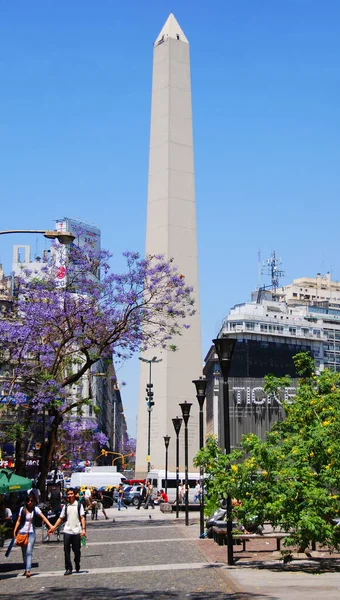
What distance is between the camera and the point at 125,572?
1831cm

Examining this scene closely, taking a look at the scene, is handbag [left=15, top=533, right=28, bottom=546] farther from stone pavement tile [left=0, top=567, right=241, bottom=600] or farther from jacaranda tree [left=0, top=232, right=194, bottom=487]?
jacaranda tree [left=0, top=232, right=194, bottom=487]

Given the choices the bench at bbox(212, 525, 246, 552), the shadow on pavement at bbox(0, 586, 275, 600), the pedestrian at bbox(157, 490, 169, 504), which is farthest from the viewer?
the pedestrian at bbox(157, 490, 169, 504)

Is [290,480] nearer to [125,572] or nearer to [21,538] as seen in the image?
[125,572]

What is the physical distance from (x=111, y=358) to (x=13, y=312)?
4.10 metres

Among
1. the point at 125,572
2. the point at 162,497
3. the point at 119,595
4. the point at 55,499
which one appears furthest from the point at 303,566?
the point at 162,497

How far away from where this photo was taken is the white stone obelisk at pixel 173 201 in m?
73.4

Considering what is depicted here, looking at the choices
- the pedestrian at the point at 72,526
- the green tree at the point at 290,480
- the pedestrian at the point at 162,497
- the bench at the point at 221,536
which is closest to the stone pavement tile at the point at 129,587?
the pedestrian at the point at 72,526

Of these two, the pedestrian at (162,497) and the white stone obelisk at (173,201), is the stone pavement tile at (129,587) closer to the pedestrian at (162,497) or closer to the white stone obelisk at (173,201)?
Answer: the pedestrian at (162,497)

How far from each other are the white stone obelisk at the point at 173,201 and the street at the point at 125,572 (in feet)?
146

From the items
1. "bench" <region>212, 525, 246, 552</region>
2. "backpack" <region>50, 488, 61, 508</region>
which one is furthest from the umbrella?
"backpack" <region>50, 488, 61, 508</region>

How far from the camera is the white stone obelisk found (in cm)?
7344

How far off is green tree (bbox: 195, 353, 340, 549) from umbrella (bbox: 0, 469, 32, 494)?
4.50 metres

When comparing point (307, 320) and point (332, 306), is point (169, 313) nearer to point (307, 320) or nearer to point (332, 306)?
point (307, 320)

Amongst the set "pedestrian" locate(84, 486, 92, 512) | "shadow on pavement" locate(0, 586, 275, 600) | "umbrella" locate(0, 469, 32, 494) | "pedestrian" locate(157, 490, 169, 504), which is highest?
"umbrella" locate(0, 469, 32, 494)
